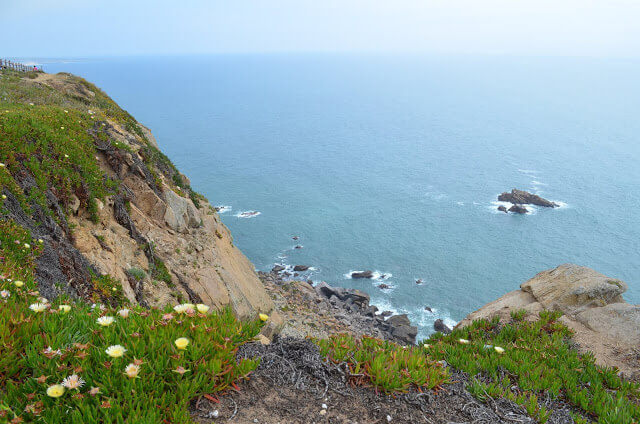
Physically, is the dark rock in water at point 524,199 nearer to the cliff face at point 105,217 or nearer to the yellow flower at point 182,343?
the cliff face at point 105,217

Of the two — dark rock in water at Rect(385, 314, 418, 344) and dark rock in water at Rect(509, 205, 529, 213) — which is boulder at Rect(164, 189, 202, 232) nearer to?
dark rock in water at Rect(385, 314, 418, 344)

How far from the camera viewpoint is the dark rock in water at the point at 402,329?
144 ft

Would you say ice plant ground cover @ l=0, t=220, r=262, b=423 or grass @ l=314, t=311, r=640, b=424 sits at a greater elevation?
ice plant ground cover @ l=0, t=220, r=262, b=423

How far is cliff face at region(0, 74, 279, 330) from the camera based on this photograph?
11922 mm

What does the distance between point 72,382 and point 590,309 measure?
13.5 metres

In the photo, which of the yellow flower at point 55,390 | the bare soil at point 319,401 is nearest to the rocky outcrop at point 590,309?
the bare soil at point 319,401

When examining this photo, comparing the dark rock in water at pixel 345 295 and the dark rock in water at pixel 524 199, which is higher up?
the dark rock in water at pixel 524 199

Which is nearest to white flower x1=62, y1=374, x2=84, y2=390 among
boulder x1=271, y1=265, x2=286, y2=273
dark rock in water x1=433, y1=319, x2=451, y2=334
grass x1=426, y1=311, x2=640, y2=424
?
grass x1=426, y1=311, x2=640, y2=424

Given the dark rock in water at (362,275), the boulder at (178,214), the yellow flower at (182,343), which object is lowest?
the dark rock in water at (362,275)

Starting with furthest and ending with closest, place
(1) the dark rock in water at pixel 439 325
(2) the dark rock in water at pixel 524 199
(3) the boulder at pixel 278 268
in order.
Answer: (2) the dark rock in water at pixel 524 199 → (3) the boulder at pixel 278 268 → (1) the dark rock in water at pixel 439 325

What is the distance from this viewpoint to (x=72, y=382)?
3809 millimetres

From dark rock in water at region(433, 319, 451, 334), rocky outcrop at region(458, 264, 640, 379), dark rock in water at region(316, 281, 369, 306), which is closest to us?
rocky outcrop at region(458, 264, 640, 379)

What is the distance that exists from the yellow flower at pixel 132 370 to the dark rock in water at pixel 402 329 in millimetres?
40202

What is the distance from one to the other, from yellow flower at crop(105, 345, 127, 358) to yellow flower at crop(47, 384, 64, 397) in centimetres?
46
